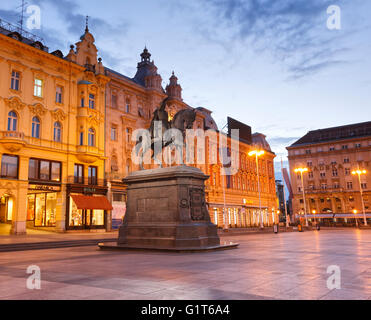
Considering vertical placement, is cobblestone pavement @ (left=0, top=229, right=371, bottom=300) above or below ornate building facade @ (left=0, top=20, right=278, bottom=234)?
below

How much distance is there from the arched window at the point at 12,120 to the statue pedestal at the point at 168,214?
19.2 metres

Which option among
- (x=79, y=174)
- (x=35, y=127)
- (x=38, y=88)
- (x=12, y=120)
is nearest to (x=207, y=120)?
(x=79, y=174)

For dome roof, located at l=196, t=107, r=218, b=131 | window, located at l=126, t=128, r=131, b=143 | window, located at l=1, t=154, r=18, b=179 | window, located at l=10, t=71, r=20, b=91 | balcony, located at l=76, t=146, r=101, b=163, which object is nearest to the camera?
window, located at l=1, t=154, r=18, b=179

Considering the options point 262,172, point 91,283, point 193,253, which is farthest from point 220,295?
point 262,172

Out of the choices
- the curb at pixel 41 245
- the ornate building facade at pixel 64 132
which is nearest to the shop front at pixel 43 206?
the ornate building facade at pixel 64 132

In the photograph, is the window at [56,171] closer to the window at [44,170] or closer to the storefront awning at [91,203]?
the window at [44,170]

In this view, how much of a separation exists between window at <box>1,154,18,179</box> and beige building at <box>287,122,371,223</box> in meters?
70.5

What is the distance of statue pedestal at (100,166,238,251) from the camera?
13805 mm

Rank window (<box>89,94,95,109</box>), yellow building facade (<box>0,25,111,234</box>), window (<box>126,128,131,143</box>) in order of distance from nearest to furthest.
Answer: yellow building facade (<box>0,25,111,234</box>) → window (<box>89,94,95,109</box>) → window (<box>126,128,131,143</box>)

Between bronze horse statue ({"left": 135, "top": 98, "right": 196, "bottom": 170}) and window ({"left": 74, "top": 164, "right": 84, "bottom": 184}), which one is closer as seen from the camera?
bronze horse statue ({"left": 135, "top": 98, "right": 196, "bottom": 170})

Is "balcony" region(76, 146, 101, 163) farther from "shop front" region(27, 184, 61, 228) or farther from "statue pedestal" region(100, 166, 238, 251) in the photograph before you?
"statue pedestal" region(100, 166, 238, 251)

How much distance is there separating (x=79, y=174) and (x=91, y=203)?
3.40 meters

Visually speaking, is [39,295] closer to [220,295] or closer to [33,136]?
[220,295]

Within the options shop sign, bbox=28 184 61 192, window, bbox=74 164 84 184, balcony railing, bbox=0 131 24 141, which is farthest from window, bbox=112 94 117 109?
A: balcony railing, bbox=0 131 24 141
